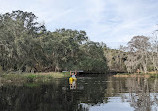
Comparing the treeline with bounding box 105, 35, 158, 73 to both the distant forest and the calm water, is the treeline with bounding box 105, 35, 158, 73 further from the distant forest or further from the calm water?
the calm water

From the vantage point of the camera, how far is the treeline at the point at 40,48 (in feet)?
123

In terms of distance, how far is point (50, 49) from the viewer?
52.6m

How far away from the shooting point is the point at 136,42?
5881 cm

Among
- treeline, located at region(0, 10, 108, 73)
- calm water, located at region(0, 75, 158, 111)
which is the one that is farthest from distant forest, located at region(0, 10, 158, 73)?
calm water, located at region(0, 75, 158, 111)

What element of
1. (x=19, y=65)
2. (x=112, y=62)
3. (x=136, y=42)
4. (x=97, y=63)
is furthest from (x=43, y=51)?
(x=112, y=62)

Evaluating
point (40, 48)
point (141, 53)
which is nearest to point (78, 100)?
point (40, 48)

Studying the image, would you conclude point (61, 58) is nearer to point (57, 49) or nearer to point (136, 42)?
point (57, 49)

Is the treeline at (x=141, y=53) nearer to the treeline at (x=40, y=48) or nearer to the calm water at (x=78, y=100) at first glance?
the treeline at (x=40, y=48)

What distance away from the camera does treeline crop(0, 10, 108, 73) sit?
123 ft

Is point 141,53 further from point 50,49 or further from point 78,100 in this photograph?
point 78,100

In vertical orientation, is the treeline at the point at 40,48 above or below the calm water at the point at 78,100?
above

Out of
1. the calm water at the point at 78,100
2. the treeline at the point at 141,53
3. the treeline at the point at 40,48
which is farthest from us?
the treeline at the point at 141,53

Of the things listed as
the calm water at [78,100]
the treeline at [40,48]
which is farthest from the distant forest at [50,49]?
the calm water at [78,100]

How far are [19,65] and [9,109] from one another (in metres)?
33.5
